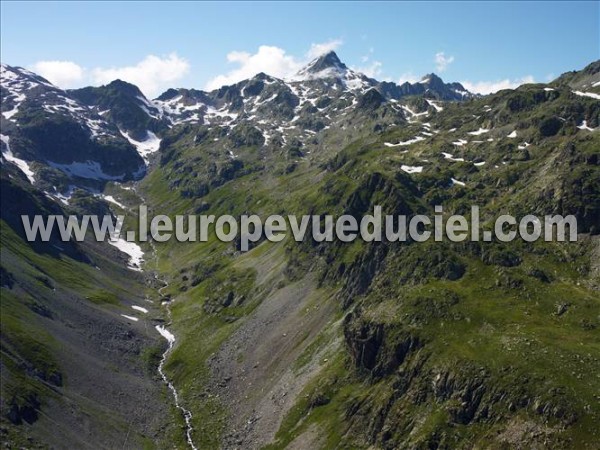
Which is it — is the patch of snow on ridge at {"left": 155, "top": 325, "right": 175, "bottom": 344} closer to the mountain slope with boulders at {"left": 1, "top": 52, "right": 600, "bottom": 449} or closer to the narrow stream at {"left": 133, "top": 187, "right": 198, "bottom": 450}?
the narrow stream at {"left": 133, "top": 187, "right": 198, "bottom": 450}

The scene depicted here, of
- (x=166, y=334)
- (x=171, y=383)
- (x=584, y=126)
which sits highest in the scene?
(x=584, y=126)

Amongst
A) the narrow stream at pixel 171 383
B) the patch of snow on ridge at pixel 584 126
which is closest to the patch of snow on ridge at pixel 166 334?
the narrow stream at pixel 171 383

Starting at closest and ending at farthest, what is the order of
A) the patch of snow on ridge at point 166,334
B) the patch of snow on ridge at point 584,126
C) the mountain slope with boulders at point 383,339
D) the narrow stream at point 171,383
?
the mountain slope with boulders at point 383,339 < the narrow stream at point 171,383 < the patch of snow on ridge at point 166,334 < the patch of snow on ridge at point 584,126

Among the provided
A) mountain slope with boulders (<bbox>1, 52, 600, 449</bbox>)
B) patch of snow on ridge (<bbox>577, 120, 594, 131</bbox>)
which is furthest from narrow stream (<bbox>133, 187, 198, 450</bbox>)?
patch of snow on ridge (<bbox>577, 120, 594, 131</bbox>)

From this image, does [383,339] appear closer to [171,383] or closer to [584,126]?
[171,383]

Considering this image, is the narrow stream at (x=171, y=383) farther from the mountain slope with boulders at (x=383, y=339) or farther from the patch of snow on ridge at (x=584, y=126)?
the patch of snow on ridge at (x=584, y=126)

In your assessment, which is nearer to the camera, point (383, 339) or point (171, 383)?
point (383, 339)

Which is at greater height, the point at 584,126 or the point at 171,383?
the point at 584,126

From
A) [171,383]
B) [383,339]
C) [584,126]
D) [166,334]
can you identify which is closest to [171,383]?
[171,383]

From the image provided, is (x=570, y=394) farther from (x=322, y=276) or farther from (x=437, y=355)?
(x=322, y=276)

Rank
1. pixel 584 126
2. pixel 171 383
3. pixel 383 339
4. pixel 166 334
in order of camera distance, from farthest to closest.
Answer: pixel 584 126
pixel 166 334
pixel 171 383
pixel 383 339

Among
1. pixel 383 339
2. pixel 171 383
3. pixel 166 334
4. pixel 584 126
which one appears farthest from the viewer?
pixel 584 126

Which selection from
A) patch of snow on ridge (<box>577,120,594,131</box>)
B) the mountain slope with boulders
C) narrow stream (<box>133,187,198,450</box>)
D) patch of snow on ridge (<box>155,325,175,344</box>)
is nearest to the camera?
the mountain slope with boulders

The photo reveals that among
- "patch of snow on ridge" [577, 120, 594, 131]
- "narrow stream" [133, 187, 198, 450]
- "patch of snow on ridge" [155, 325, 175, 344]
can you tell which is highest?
"patch of snow on ridge" [577, 120, 594, 131]
